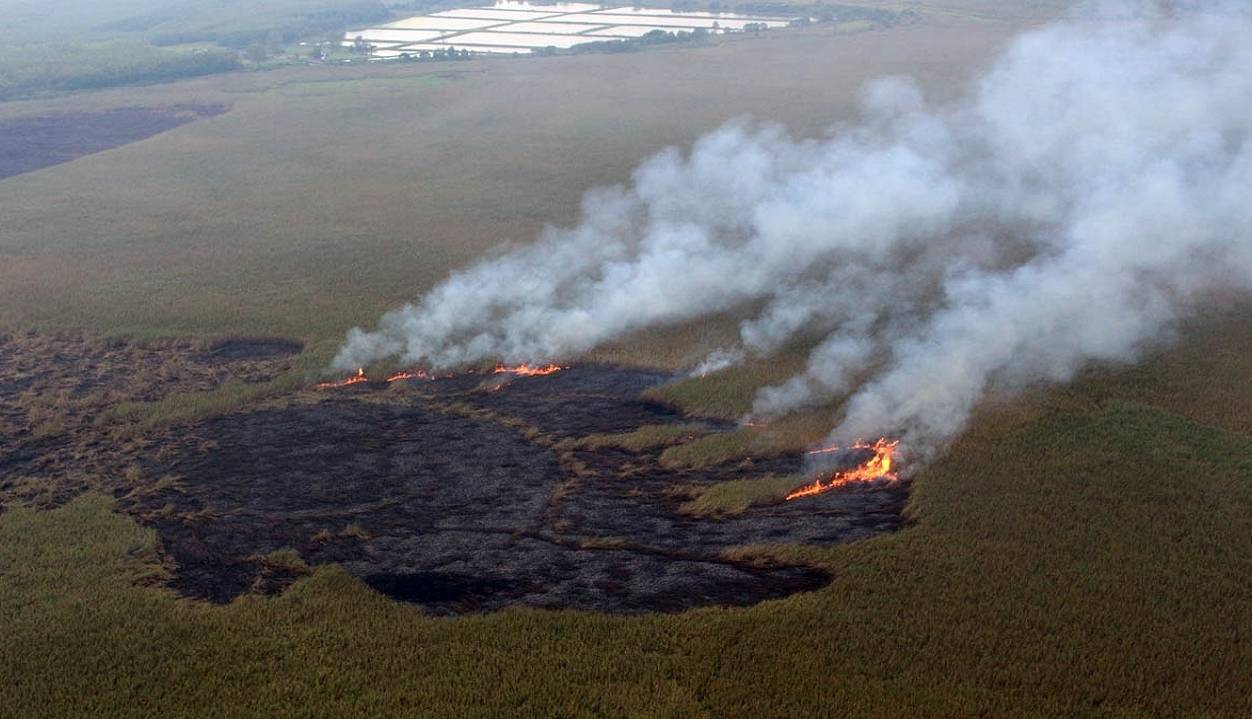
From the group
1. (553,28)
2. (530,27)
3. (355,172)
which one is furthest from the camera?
(530,27)

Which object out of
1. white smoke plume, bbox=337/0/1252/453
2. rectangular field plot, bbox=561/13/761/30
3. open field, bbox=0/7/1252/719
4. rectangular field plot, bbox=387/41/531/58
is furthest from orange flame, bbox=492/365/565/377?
Result: rectangular field plot, bbox=561/13/761/30

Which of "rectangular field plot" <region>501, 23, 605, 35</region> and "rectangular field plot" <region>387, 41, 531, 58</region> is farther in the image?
"rectangular field plot" <region>501, 23, 605, 35</region>

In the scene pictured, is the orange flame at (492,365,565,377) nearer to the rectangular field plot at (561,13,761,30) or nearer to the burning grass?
the burning grass

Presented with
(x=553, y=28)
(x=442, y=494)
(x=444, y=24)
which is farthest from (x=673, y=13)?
(x=442, y=494)

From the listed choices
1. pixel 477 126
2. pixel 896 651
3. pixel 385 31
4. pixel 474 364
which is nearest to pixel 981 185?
pixel 474 364

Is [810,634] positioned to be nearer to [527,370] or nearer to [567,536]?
[567,536]

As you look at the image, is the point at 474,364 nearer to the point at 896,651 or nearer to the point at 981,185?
the point at 896,651
